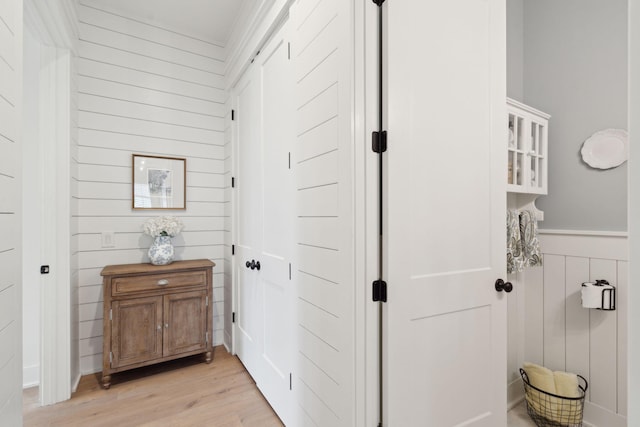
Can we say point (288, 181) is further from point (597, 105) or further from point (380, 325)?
point (597, 105)

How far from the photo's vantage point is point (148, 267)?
92.9 inches

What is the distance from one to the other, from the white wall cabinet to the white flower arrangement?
7.97 feet

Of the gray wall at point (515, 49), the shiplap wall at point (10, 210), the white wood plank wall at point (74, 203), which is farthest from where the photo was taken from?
the gray wall at point (515, 49)

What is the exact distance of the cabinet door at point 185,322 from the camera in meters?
2.36

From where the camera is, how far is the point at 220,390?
2.18 m

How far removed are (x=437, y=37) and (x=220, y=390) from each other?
251cm

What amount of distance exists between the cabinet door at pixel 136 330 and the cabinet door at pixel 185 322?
0.20ft

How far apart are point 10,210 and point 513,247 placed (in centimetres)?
244

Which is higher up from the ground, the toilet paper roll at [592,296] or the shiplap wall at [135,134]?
the shiplap wall at [135,134]

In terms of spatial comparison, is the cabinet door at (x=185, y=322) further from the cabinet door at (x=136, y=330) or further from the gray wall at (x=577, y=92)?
the gray wall at (x=577, y=92)

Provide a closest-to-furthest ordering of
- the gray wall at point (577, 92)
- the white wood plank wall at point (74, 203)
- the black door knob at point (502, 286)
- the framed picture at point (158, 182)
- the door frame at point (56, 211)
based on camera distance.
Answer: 1. the black door knob at point (502, 286)
2. the gray wall at point (577, 92)
3. the door frame at point (56, 211)
4. the white wood plank wall at point (74, 203)
5. the framed picture at point (158, 182)

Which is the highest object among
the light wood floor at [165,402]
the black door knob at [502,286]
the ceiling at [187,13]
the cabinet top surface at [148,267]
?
the ceiling at [187,13]

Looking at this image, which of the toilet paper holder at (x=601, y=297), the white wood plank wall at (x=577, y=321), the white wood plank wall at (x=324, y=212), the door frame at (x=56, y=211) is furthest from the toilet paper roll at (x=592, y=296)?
the door frame at (x=56, y=211)

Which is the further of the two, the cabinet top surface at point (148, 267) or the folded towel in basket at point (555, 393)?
the cabinet top surface at point (148, 267)
